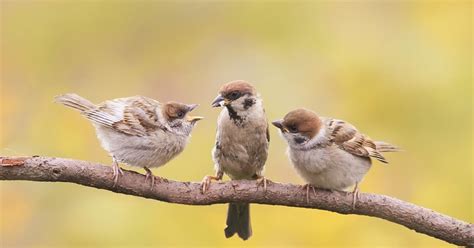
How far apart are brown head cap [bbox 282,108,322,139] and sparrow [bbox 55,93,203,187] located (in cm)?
65

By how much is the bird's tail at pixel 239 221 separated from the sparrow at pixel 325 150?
2.19ft

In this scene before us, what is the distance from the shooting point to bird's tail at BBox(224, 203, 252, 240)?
570 centimetres

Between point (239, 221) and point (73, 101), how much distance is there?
161 centimetres

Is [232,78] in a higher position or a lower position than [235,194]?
higher

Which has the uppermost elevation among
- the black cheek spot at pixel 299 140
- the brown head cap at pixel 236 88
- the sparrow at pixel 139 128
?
the brown head cap at pixel 236 88

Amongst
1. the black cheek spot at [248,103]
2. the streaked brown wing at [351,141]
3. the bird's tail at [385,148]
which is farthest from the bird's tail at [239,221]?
the bird's tail at [385,148]

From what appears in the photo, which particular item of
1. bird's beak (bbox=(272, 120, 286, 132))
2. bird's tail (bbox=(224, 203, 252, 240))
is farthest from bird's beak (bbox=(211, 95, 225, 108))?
bird's tail (bbox=(224, 203, 252, 240))

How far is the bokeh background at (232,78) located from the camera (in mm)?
5957

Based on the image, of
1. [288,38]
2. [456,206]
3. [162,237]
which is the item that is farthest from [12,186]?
[456,206]

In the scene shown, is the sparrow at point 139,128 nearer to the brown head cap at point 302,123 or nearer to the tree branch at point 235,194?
the tree branch at point 235,194

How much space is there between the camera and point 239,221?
574 cm

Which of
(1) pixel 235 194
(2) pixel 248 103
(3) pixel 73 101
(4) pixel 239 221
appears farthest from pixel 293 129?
(3) pixel 73 101

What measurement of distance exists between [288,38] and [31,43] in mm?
2458

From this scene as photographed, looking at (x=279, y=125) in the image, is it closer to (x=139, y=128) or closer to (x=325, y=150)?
(x=325, y=150)
